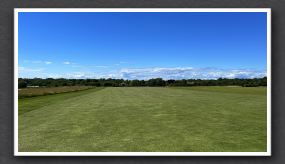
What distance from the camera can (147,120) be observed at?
600 centimetres

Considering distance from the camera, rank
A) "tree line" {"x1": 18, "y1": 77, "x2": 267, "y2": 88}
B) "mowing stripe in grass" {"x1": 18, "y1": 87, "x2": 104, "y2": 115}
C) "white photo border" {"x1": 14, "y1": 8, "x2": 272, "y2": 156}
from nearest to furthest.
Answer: "white photo border" {"x1": 14, "y1": 8, "x2": 272, "y2": 156} → "mowing stripe in grass" {"x1": 18, "y1": 87, "x2": 104, "y2": 115} → "tree line" {"x1": 18, "y1": 77, "x2": 267, "y2": 88}

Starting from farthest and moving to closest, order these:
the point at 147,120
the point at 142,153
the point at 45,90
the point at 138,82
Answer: the point at 147,120 < the point at 138,82 < the point at 45,90 < the point at 142,153

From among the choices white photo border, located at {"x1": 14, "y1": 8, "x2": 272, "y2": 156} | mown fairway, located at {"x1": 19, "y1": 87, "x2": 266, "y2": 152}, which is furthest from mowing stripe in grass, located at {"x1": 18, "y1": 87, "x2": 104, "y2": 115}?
white photo border, located at {"x1": 14, "y1": 8, "x2": 272, "y2": 156}

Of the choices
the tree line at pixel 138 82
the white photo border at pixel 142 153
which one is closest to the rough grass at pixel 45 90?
the tree line at pixel 138 82

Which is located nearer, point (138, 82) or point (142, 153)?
point (142, 153)

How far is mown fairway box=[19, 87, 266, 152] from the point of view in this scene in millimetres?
5059

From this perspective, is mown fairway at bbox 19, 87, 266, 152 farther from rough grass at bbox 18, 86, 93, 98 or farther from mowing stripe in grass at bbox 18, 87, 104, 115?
rough grass at bbox 18, 86, 93, 98

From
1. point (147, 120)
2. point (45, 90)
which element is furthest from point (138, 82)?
point (45, 90)

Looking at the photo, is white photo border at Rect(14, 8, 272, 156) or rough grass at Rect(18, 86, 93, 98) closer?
white photo border at Rect(14, 8, 272, 156)

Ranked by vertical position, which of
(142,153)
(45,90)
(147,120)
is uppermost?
(45,90)

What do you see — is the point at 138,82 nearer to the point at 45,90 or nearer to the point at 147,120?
the point at 147,120

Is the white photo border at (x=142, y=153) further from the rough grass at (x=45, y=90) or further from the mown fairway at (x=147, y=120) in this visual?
the rough grass at (x=45, y=90)

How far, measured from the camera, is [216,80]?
5.65 m

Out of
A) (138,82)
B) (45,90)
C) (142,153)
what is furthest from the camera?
(138,82)
